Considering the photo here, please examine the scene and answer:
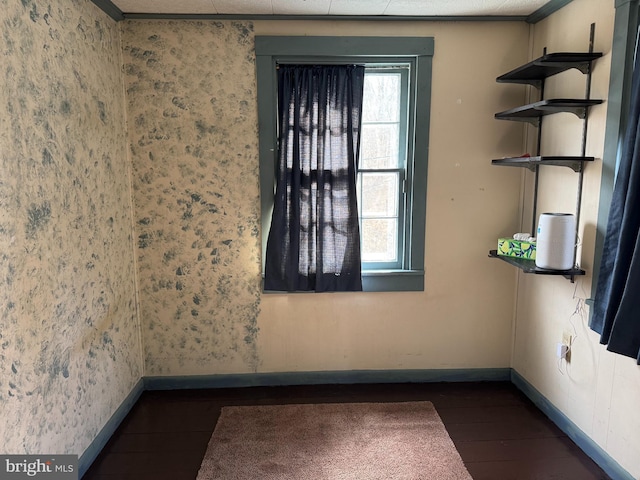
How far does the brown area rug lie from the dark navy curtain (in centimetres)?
95

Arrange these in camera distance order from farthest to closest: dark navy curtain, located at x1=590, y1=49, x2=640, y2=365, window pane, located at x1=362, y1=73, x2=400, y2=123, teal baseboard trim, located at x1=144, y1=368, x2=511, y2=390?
1. teal baseboard trim, located at x1=144, y1=368, x2=511, y2=390
2. window pane, located at x1=362, y1=73, x2=400, y2=123
3. dark navy curtain, located at x1=590, y1=49, x2=640, y2=365

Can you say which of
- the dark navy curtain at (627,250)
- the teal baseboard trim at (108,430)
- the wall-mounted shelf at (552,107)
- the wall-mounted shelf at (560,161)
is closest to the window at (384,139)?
the wall-mounted shelf at (552,107)

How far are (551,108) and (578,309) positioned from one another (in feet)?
3.47

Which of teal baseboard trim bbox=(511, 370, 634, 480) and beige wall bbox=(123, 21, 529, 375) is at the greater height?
beige wall bbox=(123, 21, 529, 375)

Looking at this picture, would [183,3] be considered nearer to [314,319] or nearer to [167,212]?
[167,212]

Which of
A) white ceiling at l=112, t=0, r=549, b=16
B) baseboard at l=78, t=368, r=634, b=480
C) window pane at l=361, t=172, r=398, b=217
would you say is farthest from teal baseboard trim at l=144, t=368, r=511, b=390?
white ceiling at l=112, t=0, r=549, b=16

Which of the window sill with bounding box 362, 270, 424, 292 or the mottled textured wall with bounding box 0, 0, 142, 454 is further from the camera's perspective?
the window sill with bounding box 362, 270, 424, 292

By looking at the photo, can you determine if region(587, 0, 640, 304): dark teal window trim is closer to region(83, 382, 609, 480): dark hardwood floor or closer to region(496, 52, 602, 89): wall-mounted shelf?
region(496, 52, 602, 89): wall-mounted shelf

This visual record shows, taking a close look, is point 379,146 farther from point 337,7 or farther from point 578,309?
point 578,309

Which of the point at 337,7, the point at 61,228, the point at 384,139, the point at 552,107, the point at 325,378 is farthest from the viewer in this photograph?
the point at 325,378

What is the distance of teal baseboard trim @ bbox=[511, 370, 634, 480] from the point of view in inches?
80.6

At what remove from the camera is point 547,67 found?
233 centimetres

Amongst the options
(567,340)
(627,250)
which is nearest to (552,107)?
(627,250)

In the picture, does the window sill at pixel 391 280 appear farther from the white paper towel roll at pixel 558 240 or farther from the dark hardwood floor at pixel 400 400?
the white paper towel roll at pixel 558 240
